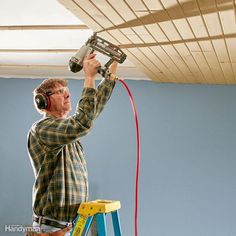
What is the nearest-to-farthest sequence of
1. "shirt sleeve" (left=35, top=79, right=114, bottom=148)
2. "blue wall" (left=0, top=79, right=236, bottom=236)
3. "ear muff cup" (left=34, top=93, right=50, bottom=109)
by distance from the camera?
"shirt sleeve" (left=35, top=79, right=114, bottom=148) → "ear muff cup" (left=34, top=93, right=50, bottom=109) → "blue wall" (left=0, top=79, right=236, bottom=236)

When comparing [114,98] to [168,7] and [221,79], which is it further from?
[168,7]

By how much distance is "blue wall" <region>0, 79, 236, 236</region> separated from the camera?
3803mm

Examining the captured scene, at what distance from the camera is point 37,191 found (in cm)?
177

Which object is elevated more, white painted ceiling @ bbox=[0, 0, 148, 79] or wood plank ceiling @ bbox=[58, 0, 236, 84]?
white painted ceiling @ bbox=[0, 0, 148, 79]

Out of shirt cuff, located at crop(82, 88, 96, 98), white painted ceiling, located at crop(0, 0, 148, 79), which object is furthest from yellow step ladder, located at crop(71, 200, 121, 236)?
white painted ceiling, located at crop(0, 0, 148, 79)

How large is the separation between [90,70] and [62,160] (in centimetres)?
40

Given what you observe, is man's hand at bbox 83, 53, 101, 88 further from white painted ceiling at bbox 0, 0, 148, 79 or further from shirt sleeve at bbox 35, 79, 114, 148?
white painted ceiling at bbox 0, 0, 148, 79

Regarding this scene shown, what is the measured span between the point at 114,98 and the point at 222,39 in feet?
5.99

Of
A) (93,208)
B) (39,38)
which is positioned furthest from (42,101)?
(39,38)

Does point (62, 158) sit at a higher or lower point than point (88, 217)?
higher

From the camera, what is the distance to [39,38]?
285 centimetres

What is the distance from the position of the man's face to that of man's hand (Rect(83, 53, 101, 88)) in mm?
215

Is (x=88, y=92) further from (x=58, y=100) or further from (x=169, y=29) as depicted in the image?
(x=169, y=29)

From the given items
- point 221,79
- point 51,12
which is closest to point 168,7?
point 51,12
